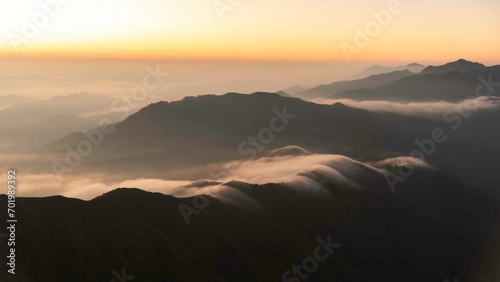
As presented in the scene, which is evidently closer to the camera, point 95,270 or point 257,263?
point 95,270

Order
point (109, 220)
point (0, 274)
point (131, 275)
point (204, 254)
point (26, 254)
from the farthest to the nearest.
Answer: point (204, 254) < point (109, 220) < point (131, 275) < point (26, 254) < point (0, 274)

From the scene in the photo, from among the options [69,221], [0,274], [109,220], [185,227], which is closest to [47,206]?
[69,221]

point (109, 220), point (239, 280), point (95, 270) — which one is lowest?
point (239, 280)

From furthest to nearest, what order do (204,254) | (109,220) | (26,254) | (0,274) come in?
(204,254) → (109,220) → (26,254) → (0,274)

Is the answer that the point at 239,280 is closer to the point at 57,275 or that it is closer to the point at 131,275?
the point at 131,275

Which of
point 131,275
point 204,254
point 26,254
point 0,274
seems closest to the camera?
point 0,274

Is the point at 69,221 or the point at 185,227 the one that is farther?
the point at 185,227

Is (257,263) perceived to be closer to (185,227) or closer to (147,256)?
(185,227)

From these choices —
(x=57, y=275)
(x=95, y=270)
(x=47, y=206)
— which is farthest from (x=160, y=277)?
(x=47, y=206)

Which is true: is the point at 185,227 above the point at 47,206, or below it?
below
